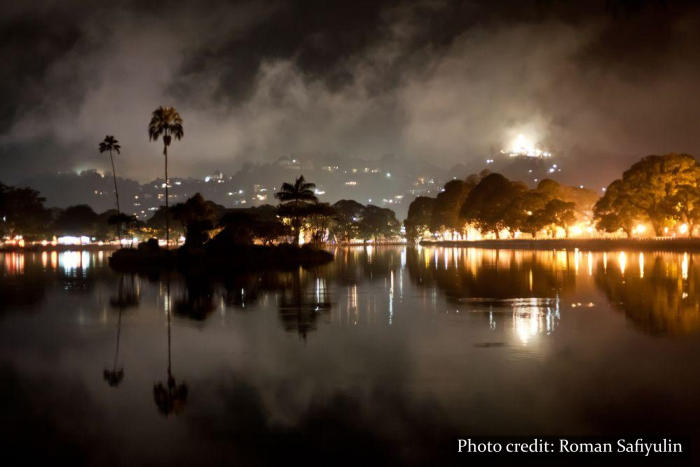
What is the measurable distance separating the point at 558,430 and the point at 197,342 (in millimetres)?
8345

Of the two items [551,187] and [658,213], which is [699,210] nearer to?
[658,213]

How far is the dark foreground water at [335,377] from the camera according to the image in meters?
7.38

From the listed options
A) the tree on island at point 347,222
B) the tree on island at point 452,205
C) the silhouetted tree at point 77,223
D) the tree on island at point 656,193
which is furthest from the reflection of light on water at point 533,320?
the silhouetted tree at point 77,223

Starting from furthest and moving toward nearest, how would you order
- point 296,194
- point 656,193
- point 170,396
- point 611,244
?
point 656,193 → point 611,244 → point 296,194 → point 170,396

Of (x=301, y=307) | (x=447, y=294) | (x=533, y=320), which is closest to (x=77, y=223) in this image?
(x=447, y=294)

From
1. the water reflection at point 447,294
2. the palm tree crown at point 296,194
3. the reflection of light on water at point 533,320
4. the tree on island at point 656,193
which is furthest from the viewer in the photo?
the tree on island at point 656,193

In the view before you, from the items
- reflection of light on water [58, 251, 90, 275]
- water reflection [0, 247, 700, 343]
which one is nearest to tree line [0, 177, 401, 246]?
reflection of light on water [58, 251, 90, 275]

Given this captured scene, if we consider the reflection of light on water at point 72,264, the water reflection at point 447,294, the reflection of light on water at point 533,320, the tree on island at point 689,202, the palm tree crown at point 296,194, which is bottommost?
the reflection of light on water at point 533,320

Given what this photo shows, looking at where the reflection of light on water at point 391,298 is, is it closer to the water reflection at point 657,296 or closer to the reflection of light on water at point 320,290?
the reflection of light on water at point 320,290

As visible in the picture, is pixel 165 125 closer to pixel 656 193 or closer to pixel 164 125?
pixel 164 125

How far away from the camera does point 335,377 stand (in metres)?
10.3

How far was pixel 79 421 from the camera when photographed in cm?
816

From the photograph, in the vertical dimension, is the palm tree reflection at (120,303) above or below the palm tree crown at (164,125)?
below

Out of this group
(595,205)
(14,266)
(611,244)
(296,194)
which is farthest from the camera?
(595,205)
